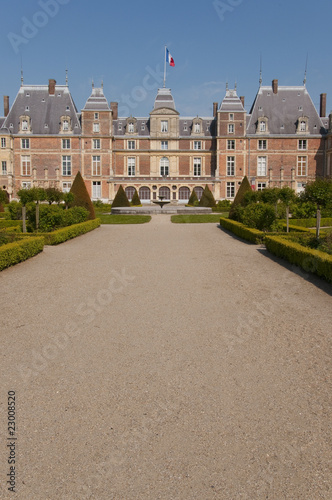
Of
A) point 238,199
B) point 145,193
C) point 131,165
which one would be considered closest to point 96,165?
point 131,165

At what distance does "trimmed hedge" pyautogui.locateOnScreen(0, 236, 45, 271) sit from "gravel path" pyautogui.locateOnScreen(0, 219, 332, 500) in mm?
2031

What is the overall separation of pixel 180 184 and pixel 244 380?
141 feet

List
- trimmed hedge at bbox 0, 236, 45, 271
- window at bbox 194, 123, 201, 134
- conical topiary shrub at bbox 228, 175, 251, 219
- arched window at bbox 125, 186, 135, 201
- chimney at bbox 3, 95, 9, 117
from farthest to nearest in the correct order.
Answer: window at bbox 194, 123, 201, 134
chimney at bbox 3, 95, 9, 117
arched window at bbox 125, 186, 135, 201
conical topiary shrub at bbox 228, 175, 251, 219
trimmed hedge at bbox 0, 236, 45, 271

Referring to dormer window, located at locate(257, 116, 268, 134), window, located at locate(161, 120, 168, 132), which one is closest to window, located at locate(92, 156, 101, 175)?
window, located at locate(161, 120, 168, 132)

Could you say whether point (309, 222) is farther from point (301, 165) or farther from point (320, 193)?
point (301, 165)

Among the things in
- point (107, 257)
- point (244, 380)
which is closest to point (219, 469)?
point (244, 380)

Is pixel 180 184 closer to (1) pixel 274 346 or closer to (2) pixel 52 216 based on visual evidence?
(2) pixel 52 216

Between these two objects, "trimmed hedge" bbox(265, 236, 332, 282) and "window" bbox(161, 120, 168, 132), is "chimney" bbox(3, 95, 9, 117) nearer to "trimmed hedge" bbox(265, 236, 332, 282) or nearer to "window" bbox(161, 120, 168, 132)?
"window" bbox(161, 120, 168, 132)

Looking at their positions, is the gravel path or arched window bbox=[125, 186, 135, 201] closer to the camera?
the gravel path

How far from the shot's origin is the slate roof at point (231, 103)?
150 feet

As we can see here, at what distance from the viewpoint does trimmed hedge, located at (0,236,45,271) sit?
354 inches

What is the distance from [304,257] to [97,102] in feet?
135

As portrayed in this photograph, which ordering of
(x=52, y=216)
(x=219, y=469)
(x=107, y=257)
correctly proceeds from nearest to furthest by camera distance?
(x=219, y=469) → (x=107, y=257) → (x=52, y=216)

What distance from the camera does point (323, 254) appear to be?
321 inches
